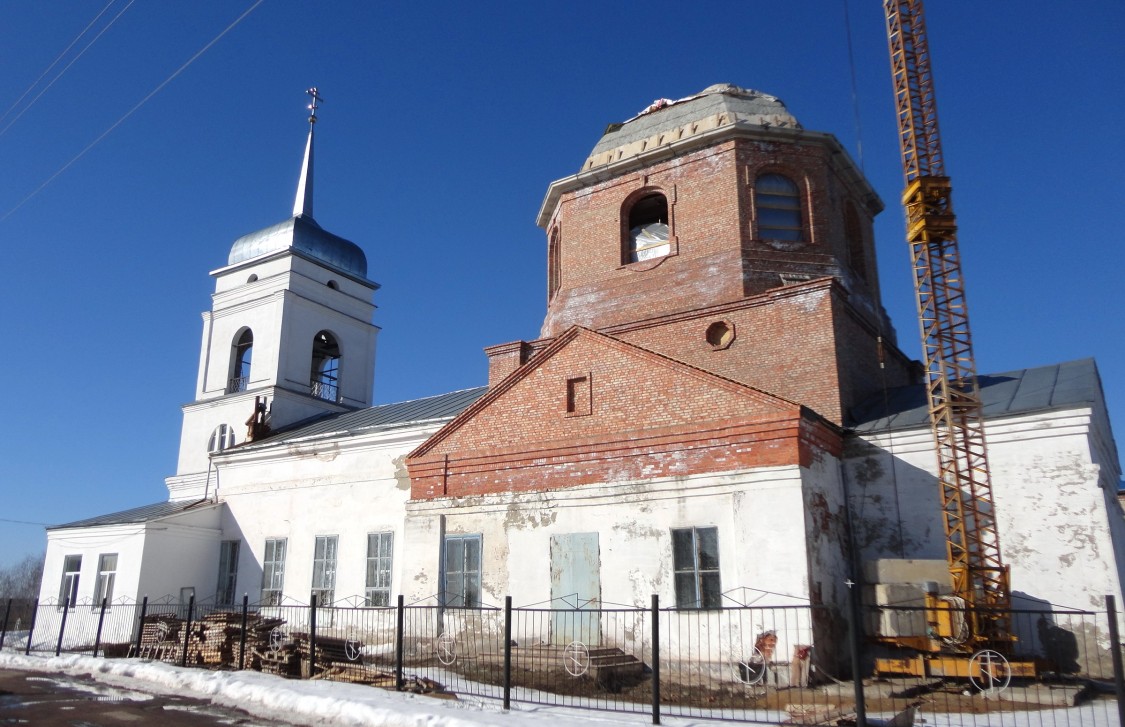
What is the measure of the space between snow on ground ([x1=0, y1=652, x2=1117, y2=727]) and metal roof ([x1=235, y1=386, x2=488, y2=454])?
8.35m

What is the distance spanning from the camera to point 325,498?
20984 mm

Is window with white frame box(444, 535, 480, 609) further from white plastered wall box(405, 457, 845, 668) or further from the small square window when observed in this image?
the small square window

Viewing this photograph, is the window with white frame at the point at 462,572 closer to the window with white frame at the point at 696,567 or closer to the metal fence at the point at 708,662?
the metal fence at the point at 708,662

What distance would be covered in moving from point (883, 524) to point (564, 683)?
661 centimetres

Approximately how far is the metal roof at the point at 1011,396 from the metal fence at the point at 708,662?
356 cm

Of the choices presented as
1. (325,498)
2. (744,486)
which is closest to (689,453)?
(744,486)

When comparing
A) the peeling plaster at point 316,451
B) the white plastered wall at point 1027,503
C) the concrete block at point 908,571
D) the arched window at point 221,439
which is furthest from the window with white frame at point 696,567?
the arched window at point 221,439

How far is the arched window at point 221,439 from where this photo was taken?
91.4 feet

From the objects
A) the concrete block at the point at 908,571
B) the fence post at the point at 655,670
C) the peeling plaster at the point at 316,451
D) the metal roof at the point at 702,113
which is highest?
the metal roof at the point at 702,113

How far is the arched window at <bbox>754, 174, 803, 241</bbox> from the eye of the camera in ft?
64.1

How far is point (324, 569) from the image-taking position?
20.2 m

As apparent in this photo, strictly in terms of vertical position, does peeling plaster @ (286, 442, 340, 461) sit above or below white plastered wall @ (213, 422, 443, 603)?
above

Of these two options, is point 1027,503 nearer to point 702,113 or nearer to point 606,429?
point 606,429

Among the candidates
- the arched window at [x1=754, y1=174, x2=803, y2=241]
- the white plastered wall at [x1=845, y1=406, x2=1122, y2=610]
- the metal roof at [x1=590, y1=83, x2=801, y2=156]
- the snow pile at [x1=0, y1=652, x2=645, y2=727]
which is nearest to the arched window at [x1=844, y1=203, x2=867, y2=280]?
the arched window at [x1=754, y1=174, x2=803, y2=241]
